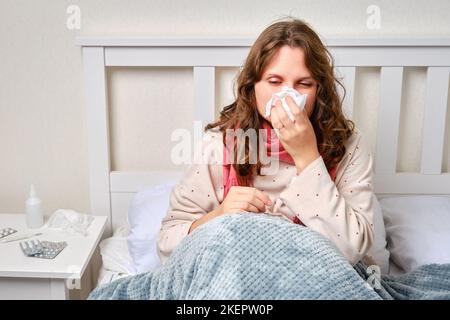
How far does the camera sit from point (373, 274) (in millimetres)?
914

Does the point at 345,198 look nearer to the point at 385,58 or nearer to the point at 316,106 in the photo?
the point at 316,106

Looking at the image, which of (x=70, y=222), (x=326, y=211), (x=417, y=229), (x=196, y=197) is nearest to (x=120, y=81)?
(x=70, y=222)

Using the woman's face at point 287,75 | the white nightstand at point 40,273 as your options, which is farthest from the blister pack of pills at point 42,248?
the woman's face at point 287,75

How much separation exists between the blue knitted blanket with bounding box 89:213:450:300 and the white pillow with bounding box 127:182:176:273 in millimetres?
330

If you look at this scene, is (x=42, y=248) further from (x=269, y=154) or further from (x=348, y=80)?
(x=348, y=80)

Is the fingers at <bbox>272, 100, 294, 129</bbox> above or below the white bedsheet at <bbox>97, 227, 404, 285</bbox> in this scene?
above

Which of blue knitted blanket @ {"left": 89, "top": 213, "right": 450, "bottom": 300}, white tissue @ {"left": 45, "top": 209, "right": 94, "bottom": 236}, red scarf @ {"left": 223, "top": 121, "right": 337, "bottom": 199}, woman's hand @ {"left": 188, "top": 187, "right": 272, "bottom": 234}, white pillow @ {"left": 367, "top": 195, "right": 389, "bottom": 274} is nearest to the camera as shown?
blue knitted blanket @ {"left": 89, "top": 213, "right": 450, "bottom": 300}

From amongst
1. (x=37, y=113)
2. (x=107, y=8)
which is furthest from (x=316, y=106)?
(x=37, y=113)

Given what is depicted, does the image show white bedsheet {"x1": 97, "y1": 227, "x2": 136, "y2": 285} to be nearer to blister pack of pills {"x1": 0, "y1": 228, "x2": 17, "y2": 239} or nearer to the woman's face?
blister pack of pills {"x1": 0, "y1": 228, "x2": 17, "y2": 239}

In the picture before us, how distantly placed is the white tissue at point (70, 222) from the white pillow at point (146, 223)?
117 mm

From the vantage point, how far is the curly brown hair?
942 millimetres

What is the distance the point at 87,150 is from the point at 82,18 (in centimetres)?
37

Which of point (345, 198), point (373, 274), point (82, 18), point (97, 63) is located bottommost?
point (373, 274)

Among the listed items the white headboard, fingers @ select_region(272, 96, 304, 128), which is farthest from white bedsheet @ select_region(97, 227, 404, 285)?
fingers @ select_region(272, 96, 304, 128)
